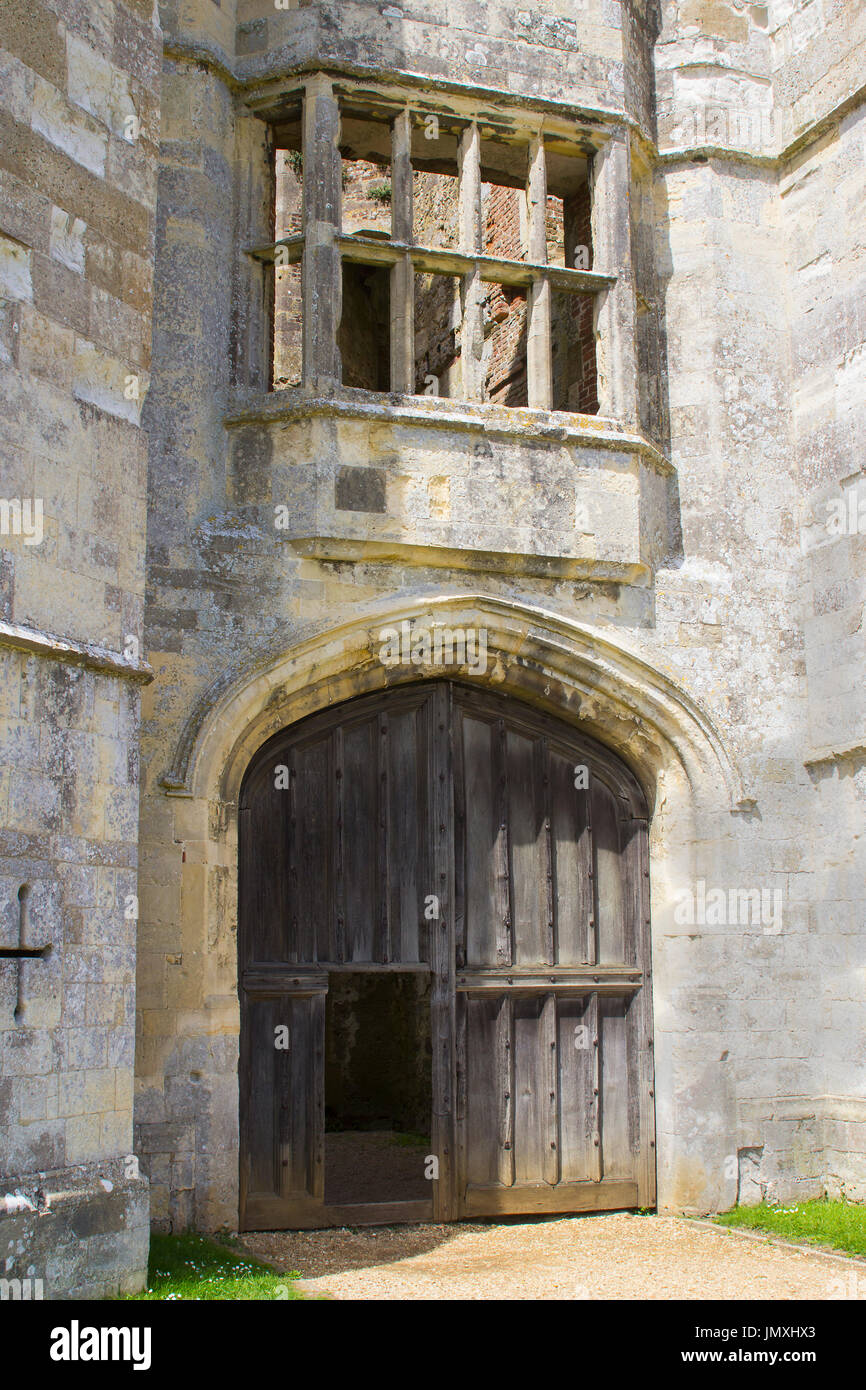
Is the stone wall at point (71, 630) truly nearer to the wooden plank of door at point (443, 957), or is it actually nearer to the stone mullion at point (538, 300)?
the wooden plank of door at point (443, 957)

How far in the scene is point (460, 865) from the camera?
22.1 feet

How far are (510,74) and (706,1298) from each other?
19.2 feet

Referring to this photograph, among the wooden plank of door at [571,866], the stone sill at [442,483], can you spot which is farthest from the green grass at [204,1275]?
the stone sill at [442,483]

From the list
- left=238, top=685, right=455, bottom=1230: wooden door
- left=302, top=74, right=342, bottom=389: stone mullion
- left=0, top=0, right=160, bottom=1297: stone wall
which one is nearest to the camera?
left=0, top=0, right=160, bottom=1297: stone wall

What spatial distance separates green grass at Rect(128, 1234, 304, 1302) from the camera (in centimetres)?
474

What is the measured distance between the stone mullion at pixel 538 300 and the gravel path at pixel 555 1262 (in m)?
4.02

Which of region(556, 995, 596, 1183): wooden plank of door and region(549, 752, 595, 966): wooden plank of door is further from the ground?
region(549, 752, 595, 966): wooden plank of door

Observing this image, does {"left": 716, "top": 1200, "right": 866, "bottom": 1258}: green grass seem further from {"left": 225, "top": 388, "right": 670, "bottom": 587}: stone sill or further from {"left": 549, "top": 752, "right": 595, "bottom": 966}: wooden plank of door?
{"left": 225, "top": 388, "right": 670, "bottom": 587}: stone sill

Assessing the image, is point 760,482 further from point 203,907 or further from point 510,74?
point 203,907

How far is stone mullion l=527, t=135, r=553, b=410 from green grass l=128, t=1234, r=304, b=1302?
13.8 feet

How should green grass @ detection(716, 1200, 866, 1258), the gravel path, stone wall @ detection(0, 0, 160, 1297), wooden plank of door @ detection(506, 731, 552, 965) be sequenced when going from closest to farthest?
1. stone wall @ detection(0, 0, 160, 1297)
2. the gravel path
3. green grass @ detection(716, 1200, 866, 1258)
4. wooden plank of door @ detection(506, 731, 552, 965)

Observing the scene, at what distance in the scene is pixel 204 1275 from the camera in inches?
198

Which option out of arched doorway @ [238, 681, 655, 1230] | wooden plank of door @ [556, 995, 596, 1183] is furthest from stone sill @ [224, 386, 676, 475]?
wooden plank of door @ [556, 995, 596, 1183]

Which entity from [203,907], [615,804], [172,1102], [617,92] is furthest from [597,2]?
[172,1102]
